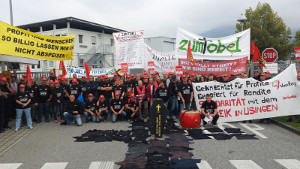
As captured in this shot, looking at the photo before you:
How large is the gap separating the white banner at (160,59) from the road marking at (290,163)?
1048 centimetres

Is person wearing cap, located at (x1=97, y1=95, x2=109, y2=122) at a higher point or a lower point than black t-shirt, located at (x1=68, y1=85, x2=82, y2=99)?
lower

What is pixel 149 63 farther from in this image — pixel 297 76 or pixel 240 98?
pixel 297 76

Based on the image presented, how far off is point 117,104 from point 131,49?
379 centimetres

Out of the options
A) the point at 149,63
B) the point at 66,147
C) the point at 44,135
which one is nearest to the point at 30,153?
the point at 66,147

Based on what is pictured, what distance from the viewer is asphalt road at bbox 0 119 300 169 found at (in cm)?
549

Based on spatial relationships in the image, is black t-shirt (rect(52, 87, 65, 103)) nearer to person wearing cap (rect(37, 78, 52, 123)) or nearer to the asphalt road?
person wearing cap (rect(37, 78, 52, 123))

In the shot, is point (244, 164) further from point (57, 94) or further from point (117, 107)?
point (57, 94)

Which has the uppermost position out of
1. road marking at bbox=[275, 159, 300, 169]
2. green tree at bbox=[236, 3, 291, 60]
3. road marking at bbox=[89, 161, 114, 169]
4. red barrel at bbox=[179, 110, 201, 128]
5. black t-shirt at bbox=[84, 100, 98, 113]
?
green tree at bbox=[236, 3, 291, 60]

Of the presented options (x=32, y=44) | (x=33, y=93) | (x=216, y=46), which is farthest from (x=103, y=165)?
(x=216, y=46)

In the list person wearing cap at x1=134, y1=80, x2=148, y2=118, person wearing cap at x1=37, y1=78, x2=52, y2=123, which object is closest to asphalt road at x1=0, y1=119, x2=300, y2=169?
person wearing cap at x1=37, y1=78, x2=52, y2=123

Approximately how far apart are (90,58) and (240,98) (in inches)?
1205

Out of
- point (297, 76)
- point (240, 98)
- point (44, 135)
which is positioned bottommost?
point (44, 135)

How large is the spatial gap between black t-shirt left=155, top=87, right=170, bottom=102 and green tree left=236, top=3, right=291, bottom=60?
20821 mm

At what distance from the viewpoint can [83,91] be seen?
11422 mm
